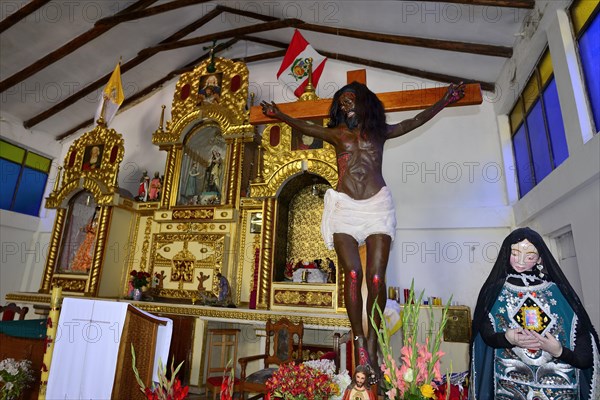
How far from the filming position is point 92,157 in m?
7.02

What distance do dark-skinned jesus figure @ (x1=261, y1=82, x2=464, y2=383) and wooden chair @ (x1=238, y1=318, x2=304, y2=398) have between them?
58.4 inches

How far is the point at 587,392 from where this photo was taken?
165cm

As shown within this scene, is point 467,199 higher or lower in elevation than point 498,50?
lower

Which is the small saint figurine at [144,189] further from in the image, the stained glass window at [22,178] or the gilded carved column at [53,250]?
the stained glass window at [22,178]

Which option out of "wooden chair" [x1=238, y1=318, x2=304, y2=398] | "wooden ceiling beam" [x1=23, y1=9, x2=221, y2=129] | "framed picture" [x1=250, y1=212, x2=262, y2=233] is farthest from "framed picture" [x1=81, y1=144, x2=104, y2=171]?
"wooden chair" [x1=238, y1=318, x2=304, y2=398]

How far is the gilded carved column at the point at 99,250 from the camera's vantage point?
19.8 feet

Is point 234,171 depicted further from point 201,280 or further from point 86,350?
point 86,350

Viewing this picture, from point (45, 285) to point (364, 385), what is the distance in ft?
22.5

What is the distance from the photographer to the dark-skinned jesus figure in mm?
2086

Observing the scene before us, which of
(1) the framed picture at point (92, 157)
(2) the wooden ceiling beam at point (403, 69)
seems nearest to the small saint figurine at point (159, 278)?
(1) the framed picture at point (92, 157)

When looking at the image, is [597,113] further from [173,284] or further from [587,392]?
[173,284]

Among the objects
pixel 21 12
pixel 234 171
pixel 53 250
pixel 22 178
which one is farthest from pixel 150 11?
pixel 22 178

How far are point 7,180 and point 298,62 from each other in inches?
260

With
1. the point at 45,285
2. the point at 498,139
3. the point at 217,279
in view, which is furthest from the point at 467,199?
the point at 45,285
